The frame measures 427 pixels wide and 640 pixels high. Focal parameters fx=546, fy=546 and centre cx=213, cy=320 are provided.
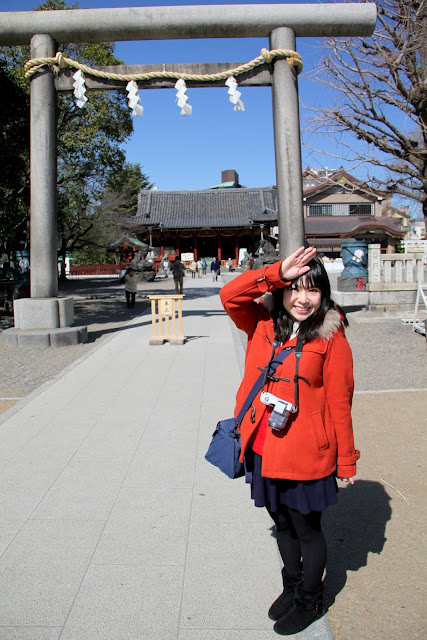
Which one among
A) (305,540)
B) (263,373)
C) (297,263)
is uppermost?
(297,263)

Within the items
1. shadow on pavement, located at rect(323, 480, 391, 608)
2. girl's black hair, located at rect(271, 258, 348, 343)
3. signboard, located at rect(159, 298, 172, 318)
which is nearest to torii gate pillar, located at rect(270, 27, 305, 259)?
signboard, located at rect(159, 298, 172, 318)

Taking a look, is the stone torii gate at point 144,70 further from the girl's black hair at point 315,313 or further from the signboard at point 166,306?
the girl's black hair at point 315,313

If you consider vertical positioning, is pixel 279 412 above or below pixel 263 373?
below

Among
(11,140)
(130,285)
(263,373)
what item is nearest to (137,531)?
(263,373)

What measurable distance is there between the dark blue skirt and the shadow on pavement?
643 mm

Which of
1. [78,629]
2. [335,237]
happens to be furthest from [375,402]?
[335,237]

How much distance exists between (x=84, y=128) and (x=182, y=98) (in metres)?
7.44

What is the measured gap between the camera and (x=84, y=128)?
1559cm

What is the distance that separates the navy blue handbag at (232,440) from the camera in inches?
96.3

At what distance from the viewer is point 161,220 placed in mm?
43000

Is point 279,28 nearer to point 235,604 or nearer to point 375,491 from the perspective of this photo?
point 375,491

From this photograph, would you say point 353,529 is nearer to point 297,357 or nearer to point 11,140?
point 297,357

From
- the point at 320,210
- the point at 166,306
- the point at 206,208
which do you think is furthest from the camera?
the point at 206,208

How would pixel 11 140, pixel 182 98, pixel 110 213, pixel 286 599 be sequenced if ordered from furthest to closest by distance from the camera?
1. pixel 110 213
2. pixel 11 140
3. pixel 182 98
4. pixel 286 599
